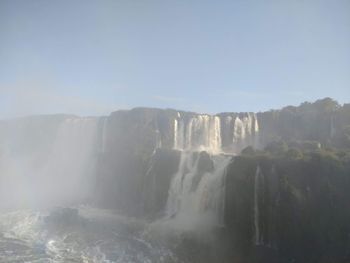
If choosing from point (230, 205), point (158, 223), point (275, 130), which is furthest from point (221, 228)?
point (275, 130)

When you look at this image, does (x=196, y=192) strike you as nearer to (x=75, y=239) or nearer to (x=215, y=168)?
(x=215, y=168)

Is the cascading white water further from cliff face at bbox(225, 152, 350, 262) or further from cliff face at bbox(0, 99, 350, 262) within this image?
cliff face at bbox(225, 152, 350, 262)

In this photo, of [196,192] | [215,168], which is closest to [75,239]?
[196,192]

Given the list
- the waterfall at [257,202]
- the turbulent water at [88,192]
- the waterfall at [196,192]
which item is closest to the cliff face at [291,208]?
the waterfall at [257,202]

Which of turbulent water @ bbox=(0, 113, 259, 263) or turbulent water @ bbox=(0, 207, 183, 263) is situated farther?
turbulent water @ bbox=(0, 113, 259, 263)

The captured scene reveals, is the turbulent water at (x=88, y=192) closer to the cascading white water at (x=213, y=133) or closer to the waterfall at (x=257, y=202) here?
the cascading white water at (x=213, y=133)

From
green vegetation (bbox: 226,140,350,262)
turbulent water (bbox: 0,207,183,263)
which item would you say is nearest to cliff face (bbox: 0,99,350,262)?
green vegetation (bbox: 226,140,350,262)
